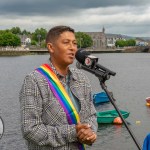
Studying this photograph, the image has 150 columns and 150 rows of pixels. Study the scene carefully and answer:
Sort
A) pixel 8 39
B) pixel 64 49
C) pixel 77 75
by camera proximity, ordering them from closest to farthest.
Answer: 1. pixel 64 49
2. pixel 77 75
3. pixel 8 39

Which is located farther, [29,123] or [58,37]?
[58,37]

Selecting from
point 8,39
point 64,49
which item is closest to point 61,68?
point 64,49

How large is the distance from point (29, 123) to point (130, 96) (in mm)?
38012

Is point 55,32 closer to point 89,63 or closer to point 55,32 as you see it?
point 55,32

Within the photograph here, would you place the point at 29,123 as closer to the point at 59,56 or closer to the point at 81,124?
the point at 81,124

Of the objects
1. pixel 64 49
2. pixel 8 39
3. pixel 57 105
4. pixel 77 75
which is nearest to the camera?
pixel 57 105

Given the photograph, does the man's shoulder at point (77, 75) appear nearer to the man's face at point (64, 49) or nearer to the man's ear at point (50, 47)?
the man's face at point (64, 49)

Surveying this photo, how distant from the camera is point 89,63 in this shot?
153 inches

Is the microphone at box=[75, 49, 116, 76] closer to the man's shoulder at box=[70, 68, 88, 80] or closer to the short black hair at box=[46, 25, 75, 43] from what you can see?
the man's shoulder at box=[70, 68, 88, 80]

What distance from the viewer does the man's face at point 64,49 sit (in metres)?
3.79

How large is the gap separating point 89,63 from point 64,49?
0.28m

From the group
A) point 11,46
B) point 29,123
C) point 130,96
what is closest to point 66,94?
point 29,123

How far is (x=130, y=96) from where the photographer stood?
41062 mm

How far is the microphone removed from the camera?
3.89 m
